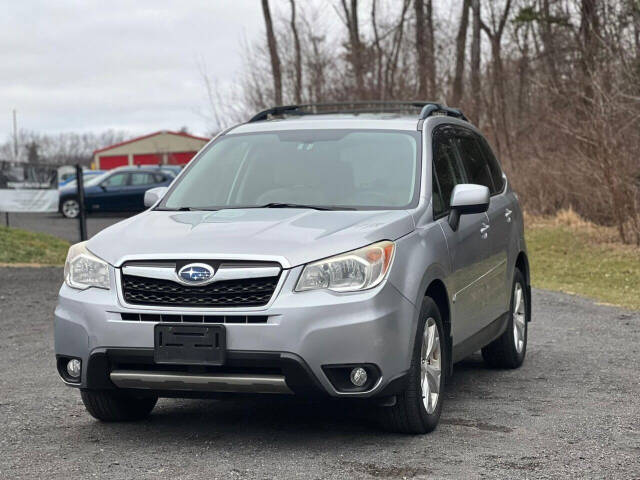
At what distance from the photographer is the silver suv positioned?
565cm

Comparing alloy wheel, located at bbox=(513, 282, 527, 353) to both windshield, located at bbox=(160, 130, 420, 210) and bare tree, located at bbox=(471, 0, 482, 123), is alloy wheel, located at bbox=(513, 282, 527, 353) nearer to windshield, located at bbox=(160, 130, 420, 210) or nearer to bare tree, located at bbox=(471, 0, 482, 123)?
windshield, located at bbox=(160, 130, 420, 210)

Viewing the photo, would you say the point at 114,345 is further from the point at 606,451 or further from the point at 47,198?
the point at 47,198

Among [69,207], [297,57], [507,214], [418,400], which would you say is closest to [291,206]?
[418,400]

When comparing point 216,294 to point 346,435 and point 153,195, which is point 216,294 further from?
point 153,195

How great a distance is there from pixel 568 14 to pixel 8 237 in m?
16.4

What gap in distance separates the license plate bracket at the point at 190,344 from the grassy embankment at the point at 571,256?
8.69 metres

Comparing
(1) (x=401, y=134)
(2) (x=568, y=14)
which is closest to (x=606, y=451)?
(1) (x=401, y=134)

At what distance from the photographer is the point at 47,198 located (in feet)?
71.5

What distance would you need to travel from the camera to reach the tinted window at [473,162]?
8.11 metres

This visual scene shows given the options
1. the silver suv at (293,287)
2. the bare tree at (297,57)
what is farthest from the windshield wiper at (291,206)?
the bare tree at (297,57)

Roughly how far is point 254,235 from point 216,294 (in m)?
0.41

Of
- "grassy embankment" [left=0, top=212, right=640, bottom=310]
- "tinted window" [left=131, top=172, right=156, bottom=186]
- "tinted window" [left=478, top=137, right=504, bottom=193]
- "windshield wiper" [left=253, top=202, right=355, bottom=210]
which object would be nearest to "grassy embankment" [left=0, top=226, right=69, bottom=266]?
"grassy embankment" [left=0, top=212, right=640, bottom=310]

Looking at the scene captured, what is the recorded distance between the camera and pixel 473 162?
8.36m

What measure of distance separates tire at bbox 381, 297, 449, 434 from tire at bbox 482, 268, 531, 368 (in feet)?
7.17
